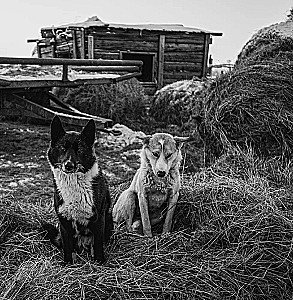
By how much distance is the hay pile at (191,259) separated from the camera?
9.19 feet

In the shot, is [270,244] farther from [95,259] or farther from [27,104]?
[27,104]

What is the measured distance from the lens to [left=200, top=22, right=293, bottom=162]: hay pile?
4895 millimetres

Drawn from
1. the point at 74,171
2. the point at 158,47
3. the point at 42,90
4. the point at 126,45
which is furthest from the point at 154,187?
the point at 158,47

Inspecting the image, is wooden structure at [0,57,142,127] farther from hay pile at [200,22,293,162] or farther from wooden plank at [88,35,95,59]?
wooden plank at [88,35,95,59]

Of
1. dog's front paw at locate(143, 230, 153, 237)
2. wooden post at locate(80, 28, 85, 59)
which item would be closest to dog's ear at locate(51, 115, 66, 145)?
dog's front paw at locate(143, 230, 153, 237)

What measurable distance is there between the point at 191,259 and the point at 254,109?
7.91 feet

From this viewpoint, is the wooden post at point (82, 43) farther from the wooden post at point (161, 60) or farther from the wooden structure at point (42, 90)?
the wooden structure at point (42, 90)

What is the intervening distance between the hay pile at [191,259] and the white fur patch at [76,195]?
0.39 m

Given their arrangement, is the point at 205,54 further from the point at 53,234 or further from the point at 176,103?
the point at 53,234

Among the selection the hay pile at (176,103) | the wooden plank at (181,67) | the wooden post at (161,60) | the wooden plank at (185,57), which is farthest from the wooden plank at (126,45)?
the hay pile at (176,103)

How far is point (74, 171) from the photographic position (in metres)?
2.90

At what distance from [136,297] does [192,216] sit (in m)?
1.28

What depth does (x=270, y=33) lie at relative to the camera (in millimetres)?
6277

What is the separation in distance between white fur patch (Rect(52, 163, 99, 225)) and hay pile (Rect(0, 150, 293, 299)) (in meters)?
0.39
